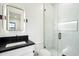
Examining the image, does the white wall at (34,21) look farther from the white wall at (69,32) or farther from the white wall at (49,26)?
the white wall at (69,32)

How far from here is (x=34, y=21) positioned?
1.27 metres

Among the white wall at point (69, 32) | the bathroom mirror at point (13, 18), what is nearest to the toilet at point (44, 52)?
the white wall at point (69, 32)

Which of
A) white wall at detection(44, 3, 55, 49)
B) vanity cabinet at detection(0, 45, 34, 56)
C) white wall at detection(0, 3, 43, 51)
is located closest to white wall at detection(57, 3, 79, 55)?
white wall at detection(44, 3, 55, 49)

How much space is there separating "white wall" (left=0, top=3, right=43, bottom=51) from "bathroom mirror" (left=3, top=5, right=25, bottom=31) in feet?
0.24

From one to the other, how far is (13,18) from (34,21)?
0.28 meters

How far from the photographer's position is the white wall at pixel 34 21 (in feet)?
4.07

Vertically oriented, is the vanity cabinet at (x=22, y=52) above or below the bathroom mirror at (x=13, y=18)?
below

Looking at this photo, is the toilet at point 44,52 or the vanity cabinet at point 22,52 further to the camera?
the toilet at point 44,52

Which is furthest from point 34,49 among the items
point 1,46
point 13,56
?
point 1,46

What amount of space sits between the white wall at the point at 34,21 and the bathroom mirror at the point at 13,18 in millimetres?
74

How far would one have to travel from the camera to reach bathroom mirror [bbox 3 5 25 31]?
3.77 ft

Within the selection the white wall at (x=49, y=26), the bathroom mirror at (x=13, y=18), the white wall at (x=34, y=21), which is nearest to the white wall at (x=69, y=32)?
the white wall at (x=49, y=26)

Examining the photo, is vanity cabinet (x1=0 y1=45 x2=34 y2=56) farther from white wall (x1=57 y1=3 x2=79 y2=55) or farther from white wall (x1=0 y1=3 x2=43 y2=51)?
white wall (x1=57 y1=3 x2=79 y2=55)

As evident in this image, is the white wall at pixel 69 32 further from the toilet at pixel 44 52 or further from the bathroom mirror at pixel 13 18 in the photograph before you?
the bathroom mirror at pixel 13 18
